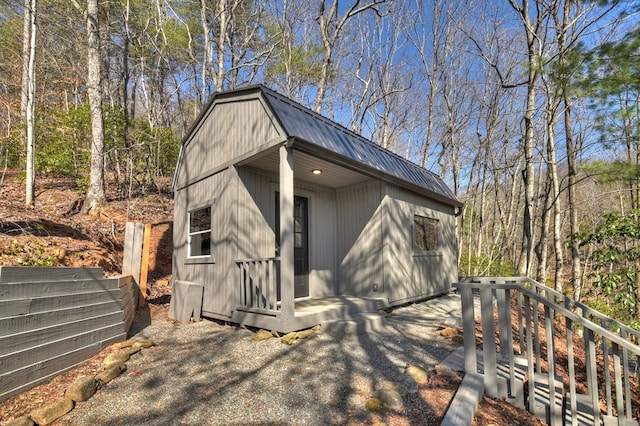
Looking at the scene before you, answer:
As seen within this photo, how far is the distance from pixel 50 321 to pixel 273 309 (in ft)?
7.79

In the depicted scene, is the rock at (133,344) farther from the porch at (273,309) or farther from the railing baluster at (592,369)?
the railing baluster at (592,369)

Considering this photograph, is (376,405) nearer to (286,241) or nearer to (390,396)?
(390,396)

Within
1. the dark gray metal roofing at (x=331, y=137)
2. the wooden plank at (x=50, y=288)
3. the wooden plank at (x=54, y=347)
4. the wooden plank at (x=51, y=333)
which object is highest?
the dark gray metal roofing at (x=331, y=137)

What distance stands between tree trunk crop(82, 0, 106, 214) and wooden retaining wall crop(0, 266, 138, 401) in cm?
587

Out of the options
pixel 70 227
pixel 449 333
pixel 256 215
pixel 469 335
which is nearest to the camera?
pixel 469 335

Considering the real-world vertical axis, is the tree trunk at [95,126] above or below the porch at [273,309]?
above

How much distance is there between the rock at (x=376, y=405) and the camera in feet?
8.14

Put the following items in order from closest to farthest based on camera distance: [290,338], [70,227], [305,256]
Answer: [290,338]
[305,256]
[70,227]

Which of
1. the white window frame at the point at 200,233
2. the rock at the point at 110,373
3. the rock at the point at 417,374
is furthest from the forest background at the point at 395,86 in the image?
the rock at the point at 110,373

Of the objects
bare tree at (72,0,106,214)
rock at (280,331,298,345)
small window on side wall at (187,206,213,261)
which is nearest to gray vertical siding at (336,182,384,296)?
rock at (280,331,298,345)

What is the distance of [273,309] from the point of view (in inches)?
169

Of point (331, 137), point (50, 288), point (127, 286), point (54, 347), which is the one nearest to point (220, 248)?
point (127, 286)

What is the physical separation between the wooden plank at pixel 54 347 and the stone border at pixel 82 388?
0.76 ft

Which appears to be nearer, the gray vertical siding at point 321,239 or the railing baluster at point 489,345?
the railing baluster at point 489,345
